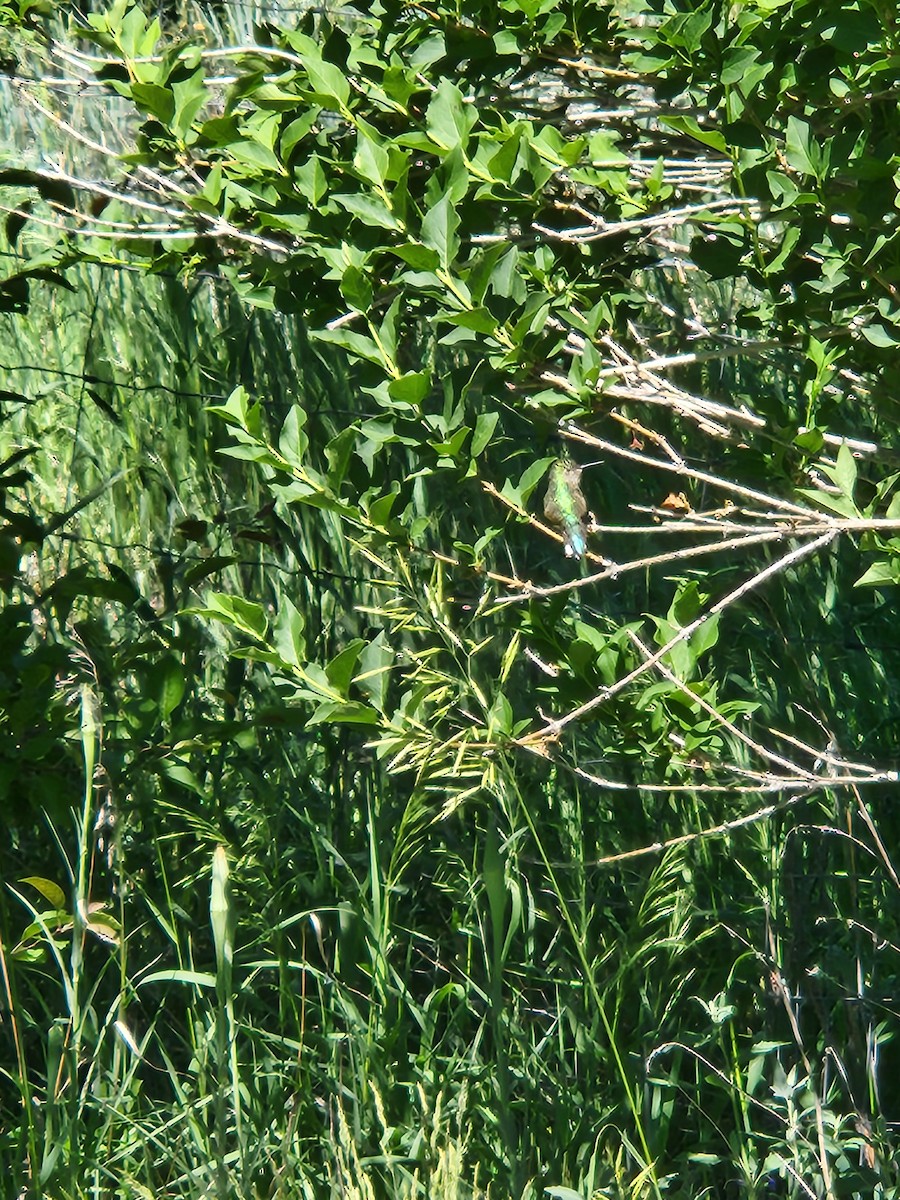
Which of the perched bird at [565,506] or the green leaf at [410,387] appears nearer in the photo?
the green leaf at [410,387]

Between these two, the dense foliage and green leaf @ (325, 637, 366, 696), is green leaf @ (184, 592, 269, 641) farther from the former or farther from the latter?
green leaf @ (325, 637, 366, 696)

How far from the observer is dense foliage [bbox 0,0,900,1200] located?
147 cm

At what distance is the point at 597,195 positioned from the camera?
6.52 feet

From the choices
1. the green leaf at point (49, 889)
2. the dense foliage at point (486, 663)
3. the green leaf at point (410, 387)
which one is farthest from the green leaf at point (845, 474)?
the green leaf at point (49, 889)

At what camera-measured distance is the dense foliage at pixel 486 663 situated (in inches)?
58.1

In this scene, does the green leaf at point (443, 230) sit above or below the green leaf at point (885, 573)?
above


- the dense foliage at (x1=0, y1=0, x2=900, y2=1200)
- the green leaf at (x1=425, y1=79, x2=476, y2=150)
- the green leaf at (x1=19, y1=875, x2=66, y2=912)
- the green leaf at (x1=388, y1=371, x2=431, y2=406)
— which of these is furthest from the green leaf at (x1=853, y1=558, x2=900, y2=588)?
the green leaf at (x1=19, y1=875, x2=66, y2=912)

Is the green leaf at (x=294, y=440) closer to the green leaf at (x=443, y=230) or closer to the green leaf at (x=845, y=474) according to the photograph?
the green leaf at (x=443, y=230)

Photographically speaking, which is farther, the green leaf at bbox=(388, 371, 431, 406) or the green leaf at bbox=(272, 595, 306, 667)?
the green leaf at bbox=(272, 595, 306, 667)

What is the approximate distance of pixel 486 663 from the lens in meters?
2.36

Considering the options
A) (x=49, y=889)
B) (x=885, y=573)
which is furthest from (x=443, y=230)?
(x=49, y=889)

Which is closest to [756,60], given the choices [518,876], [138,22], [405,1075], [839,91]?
[839,91]

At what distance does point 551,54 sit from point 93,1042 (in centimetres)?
150

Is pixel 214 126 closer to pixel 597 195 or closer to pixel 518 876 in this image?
pixel 597 195
